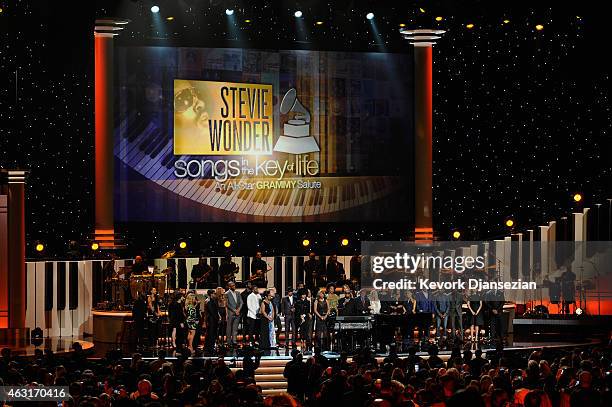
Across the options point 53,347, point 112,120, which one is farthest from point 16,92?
point 53,347

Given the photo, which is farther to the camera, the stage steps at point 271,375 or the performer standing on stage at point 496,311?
the performer standing on stage at point 496,311

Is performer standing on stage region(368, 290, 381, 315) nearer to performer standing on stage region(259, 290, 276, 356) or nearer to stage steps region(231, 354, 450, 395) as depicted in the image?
stage steps region(231, 354, 450, 395)

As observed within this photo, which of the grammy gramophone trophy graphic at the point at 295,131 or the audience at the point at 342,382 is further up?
the grammy gramophone trophy graphic at the point at 295,131

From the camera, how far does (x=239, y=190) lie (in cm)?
2942

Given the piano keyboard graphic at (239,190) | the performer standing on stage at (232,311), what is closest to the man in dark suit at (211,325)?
the performer standing on stage at (232,311)

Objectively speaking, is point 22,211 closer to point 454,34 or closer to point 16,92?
point 16,92

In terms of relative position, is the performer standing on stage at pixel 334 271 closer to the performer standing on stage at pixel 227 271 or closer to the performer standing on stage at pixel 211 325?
the performer standing on stage at pixel 227 271

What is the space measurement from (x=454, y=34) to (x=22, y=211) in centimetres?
1185

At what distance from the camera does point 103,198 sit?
94.1 ft

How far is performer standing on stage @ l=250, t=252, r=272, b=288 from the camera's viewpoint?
26938 millimetres

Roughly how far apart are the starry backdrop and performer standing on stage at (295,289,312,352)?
17.0 feet

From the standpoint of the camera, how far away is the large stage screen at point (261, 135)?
94.1 feet

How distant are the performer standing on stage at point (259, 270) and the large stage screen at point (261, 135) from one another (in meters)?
2.44

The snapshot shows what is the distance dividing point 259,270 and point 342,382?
50.4 ft
